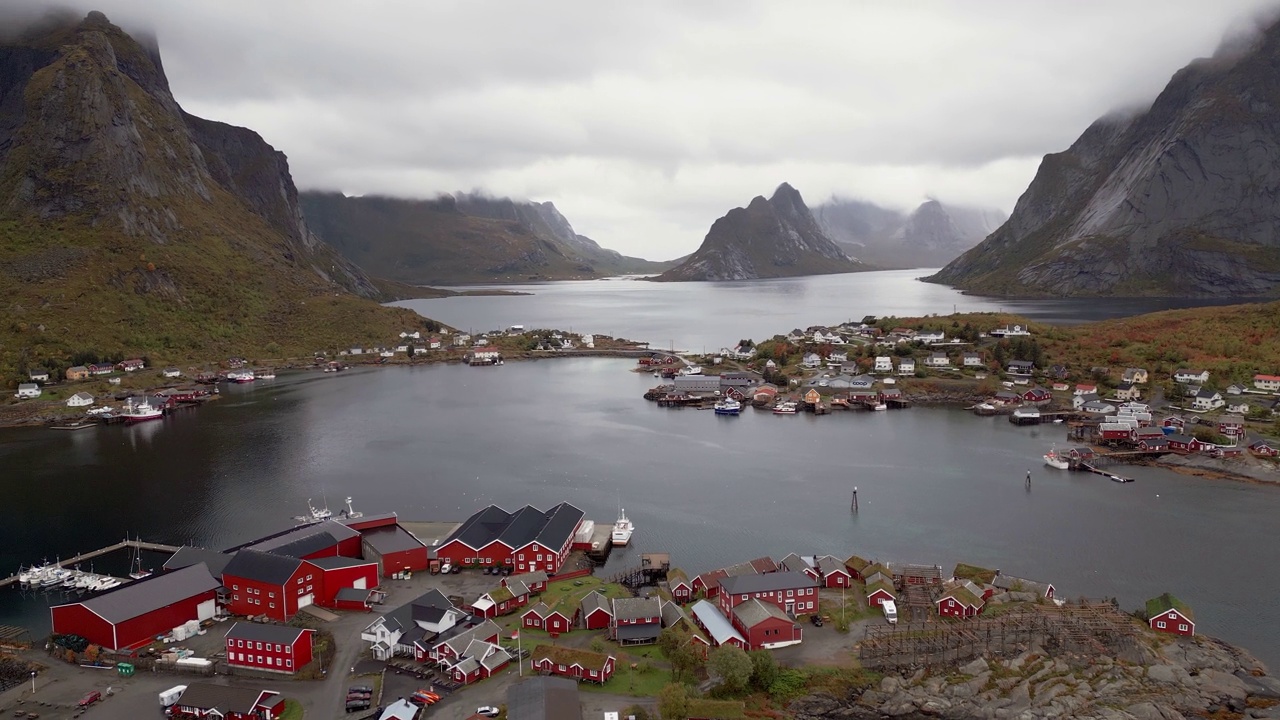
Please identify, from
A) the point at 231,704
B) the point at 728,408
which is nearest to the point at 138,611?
the point at 231,704

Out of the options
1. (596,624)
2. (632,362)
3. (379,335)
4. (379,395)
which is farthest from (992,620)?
(379,335)

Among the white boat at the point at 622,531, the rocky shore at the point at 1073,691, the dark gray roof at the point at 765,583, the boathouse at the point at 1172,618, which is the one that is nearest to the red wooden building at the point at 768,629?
the dark gray roof at the point at 765,583

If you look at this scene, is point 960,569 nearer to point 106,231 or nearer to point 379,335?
point 379,335

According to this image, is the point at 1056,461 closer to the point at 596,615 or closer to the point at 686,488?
the point at 686,488

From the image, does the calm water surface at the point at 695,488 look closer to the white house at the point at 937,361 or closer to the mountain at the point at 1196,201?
the white house at the point at 937,361

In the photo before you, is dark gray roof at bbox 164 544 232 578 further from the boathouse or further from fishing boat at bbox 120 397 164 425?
fishing boat at bbox 120 397 164 425

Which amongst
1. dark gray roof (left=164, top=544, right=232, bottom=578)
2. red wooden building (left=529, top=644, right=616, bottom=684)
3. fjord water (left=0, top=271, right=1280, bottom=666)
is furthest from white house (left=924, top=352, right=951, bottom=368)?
dark gray roof (left=164, top=544, right=232, bottom=578)
